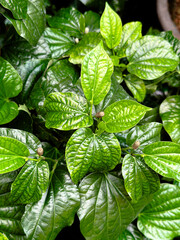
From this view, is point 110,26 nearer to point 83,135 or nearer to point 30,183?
point 83,135

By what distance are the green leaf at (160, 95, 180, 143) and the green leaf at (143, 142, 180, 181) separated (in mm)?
278

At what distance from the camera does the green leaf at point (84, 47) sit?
1.01 meters

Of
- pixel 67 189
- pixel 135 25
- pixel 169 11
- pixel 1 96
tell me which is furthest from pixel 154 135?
pixel 169 11

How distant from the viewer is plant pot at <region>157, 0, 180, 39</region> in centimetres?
143

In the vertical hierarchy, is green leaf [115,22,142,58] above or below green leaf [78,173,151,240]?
above

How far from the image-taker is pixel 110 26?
98cm

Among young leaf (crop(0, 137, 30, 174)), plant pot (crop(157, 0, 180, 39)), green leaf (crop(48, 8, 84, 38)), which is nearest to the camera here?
young leaf (crop(0, 137, 30, 174))

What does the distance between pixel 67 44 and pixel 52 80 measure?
0.29m

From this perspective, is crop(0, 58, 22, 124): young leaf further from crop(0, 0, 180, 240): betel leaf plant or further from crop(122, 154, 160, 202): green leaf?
crop(122, 154, 160, 202): green leaf

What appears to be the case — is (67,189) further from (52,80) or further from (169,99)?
(169,99)

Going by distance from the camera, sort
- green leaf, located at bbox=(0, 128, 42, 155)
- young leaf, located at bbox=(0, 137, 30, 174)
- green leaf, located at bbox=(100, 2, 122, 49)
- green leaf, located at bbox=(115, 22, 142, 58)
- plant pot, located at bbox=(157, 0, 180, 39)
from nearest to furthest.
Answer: young leaf, located at bbox=(0, 137, 30, 174)
green leaf, located at bbox=(0, 128, 42, 155)
green leaf, located at bbox=(100, 2, 122, 49)
green leaf, located at bbox=(115, 22, 142, 58)
plant pot, located at bbox=(157, 0, 180, 39)

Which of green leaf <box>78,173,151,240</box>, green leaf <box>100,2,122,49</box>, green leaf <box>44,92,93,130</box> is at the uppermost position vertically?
green leaf <box>100,2,122,49</box>

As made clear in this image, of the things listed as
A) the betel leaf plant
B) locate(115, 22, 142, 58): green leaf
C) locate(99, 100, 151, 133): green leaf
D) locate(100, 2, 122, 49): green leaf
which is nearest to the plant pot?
the betel leaf plant

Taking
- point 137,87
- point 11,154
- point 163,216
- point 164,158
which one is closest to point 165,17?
point 137,87
